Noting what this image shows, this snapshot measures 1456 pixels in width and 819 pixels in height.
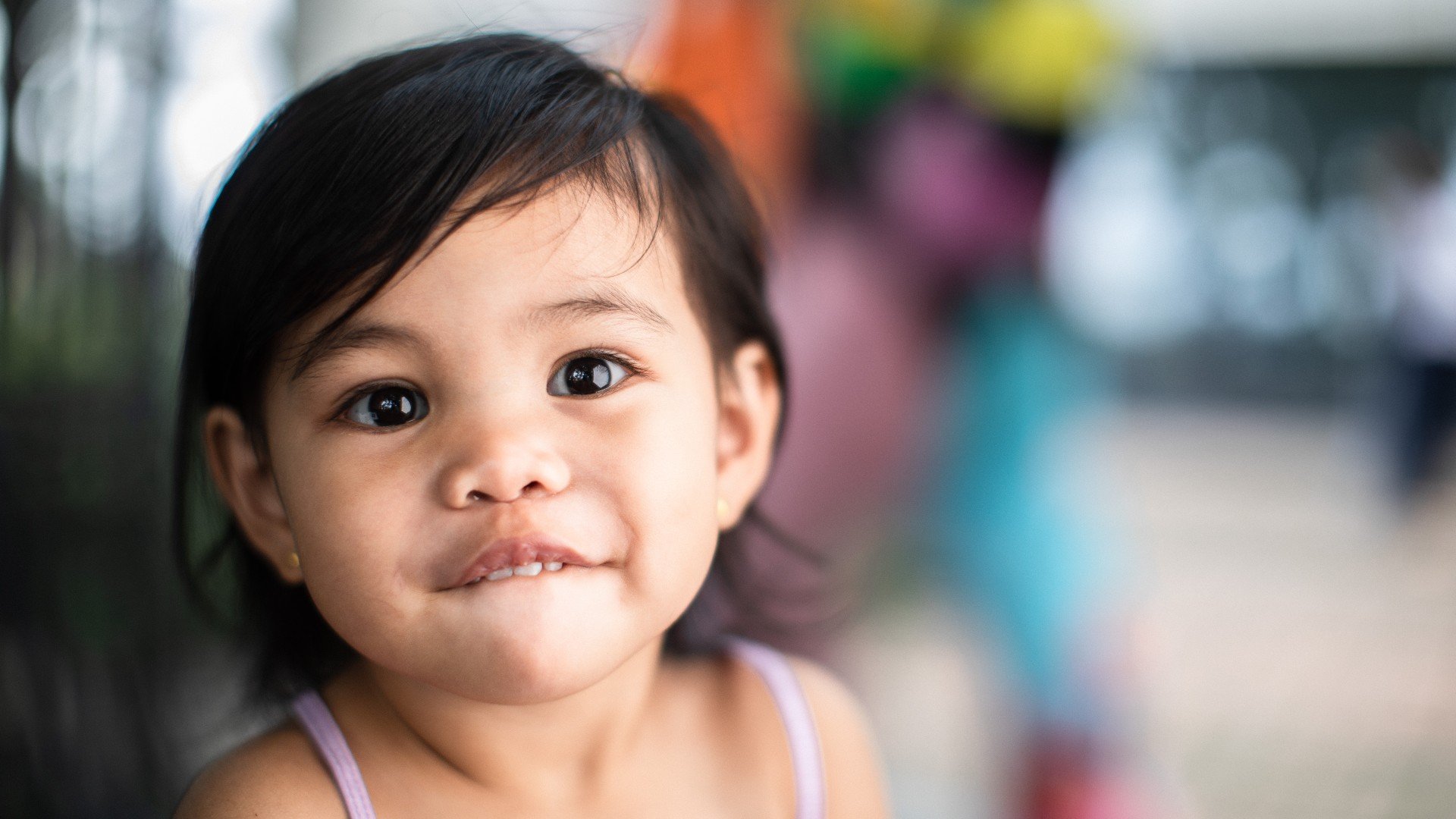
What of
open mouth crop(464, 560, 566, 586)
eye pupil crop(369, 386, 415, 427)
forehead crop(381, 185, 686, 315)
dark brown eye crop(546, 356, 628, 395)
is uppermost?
forehead crop(381, 185, 686, 315)

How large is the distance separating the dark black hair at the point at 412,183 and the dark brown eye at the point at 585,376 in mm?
117

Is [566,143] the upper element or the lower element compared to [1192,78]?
lower

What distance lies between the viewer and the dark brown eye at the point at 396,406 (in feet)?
2.49

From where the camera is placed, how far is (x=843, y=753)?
1021mm

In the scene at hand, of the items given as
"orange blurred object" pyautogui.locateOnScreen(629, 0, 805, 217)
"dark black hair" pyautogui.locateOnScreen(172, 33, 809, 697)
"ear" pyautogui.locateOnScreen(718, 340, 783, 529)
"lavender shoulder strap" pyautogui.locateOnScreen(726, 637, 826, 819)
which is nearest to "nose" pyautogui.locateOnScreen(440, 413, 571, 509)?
"dark black hair" pyautogui.locateOnScreen(172, 33, 809, 697)

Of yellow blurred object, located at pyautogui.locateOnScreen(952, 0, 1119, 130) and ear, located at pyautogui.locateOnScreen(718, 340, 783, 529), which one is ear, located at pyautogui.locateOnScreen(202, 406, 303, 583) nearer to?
ear, located at pyautogui.locateOnScreen(718, 340, 783, 529)

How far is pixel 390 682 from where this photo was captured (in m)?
0.87

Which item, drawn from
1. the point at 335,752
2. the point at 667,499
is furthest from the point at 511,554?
the point at 335,752

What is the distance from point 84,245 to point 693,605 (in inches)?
30.6

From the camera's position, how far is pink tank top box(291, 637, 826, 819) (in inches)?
32.7

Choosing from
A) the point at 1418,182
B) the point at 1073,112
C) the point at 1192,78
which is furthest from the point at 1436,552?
the point at 1192,78

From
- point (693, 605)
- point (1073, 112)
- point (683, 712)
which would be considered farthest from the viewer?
point (1073, 112)

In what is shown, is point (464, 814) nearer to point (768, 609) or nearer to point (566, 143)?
point (566, 143)

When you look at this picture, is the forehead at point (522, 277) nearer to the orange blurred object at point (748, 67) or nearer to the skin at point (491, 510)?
the skin at point (491, 510)
